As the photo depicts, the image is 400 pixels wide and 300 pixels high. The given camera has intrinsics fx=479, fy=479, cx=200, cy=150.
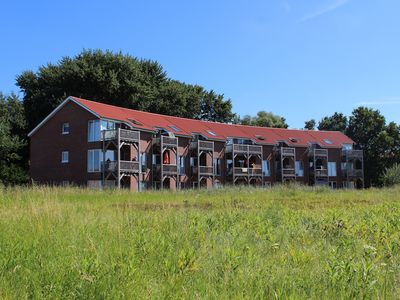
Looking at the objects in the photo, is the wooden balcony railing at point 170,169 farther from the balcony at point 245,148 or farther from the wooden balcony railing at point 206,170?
the balcony at point 245,148

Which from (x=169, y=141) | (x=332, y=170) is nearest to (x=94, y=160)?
(x=169, y=141)

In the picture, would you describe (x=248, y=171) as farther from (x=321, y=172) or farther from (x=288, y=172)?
(x=321, y=172)

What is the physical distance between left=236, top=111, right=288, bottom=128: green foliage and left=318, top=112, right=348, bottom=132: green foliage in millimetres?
7896

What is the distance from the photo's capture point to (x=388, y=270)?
17.7 feet

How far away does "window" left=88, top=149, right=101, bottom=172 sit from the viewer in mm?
45594

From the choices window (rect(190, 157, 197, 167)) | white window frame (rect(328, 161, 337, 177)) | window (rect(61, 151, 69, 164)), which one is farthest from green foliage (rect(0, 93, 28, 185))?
white window frame (rect(328, 161, 337, 177))

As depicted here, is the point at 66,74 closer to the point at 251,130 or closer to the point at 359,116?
the point at 251,130

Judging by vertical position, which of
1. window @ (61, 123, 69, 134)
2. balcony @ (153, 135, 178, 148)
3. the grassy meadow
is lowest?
the grassy meadow

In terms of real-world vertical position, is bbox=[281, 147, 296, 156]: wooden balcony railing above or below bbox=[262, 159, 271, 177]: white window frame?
above

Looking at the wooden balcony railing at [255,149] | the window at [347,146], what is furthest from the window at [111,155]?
the window at [347,146]

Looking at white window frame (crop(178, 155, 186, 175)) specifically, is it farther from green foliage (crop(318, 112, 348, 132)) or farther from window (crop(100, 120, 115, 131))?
green foliage (crop(318, 112, 348, 132))

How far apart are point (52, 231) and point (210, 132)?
51308 millimetres

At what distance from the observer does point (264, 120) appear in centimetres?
8212

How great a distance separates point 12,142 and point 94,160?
7.62 meters
